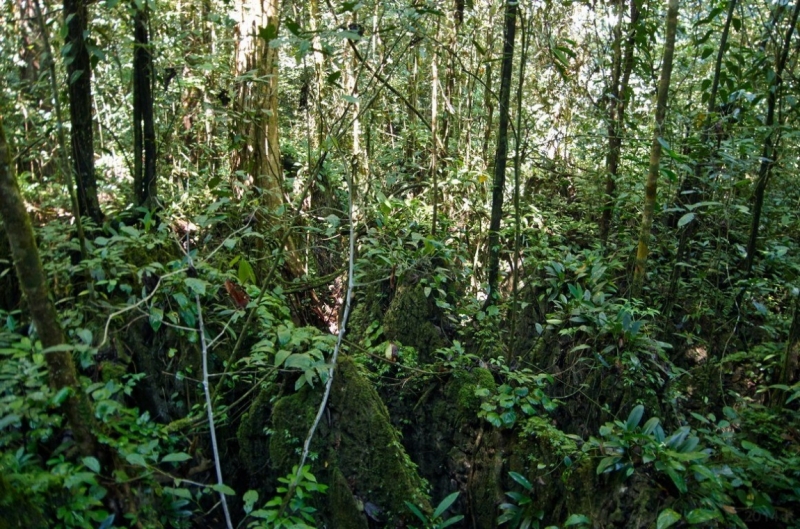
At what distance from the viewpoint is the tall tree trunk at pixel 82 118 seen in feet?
13.8

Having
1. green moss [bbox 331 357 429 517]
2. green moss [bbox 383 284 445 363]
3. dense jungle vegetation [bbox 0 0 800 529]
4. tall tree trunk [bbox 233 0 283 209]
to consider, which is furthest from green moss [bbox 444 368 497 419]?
tall tree trunk [bbox 233 0 283 209]

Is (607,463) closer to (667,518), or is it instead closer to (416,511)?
(667,518)

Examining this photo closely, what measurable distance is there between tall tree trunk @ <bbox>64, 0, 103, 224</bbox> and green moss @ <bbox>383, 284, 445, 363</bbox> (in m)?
2.52

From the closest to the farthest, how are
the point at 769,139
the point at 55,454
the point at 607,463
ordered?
the point at 55,454 < the point at 607,463 < the point at 769,139

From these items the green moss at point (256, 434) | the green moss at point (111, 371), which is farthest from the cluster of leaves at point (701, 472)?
the green moss at point (111, 371)

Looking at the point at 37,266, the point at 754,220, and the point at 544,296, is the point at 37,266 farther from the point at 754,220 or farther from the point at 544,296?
the point at 754,220

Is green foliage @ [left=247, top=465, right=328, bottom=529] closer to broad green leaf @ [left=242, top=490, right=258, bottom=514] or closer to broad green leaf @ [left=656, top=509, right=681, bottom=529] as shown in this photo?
broad green leaf @ [left=242, top=490, right=258, bottom=514]

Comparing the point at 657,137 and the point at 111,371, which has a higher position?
the point at 657,137

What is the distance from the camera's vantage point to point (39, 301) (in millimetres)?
2525

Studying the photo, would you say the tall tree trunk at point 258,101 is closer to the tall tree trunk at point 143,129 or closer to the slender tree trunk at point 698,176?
the tall tree trunk at point 143,129

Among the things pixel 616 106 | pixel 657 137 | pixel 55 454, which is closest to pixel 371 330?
pixel 657 137

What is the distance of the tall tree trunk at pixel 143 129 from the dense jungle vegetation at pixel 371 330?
25mm

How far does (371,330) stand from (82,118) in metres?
2.86

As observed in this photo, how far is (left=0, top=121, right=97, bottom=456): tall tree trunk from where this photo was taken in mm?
2410
